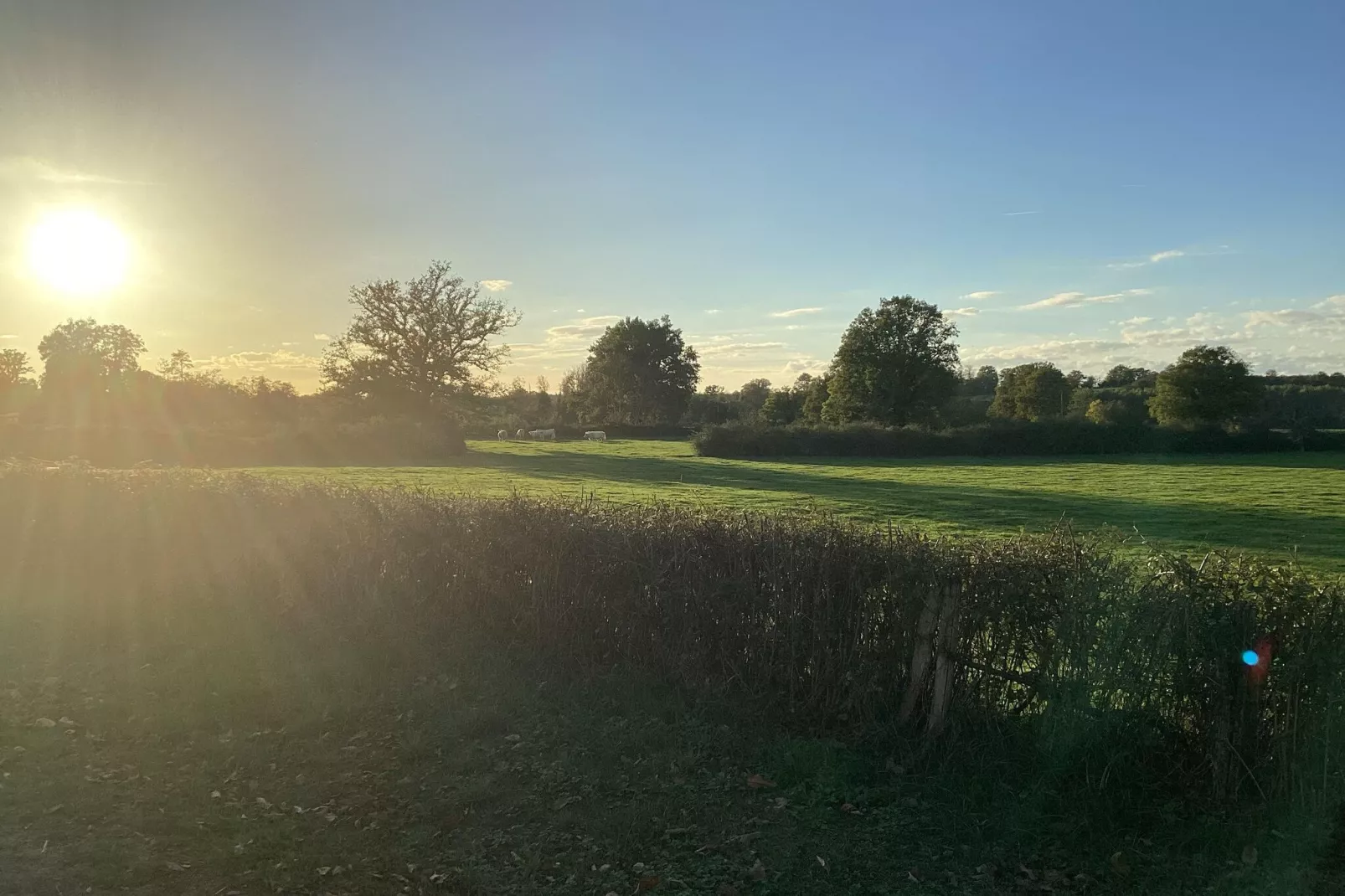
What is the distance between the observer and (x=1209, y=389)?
214 ft

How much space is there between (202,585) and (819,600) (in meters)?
7.33

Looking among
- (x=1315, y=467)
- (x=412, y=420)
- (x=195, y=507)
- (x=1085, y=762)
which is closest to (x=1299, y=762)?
(x=1085, y=762)

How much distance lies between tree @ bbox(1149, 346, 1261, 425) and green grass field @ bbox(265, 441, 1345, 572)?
11.7 meters

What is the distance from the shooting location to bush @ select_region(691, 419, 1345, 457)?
2190 inches

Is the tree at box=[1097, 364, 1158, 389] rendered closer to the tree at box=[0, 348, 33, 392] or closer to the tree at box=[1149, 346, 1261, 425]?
the tree at box=[1149, 346, 1261, 425]

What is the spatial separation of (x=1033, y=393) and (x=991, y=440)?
35936 mm

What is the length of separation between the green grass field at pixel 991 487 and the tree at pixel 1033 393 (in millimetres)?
34028

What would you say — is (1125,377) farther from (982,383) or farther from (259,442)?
(259,442)

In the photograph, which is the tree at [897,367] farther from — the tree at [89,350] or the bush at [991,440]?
the tree at [89,350]

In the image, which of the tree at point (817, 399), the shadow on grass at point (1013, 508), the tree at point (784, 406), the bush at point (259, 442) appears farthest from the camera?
the tree at point (784, 406)

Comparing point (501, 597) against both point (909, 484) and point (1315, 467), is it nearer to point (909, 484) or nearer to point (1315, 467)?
point (909, 484)

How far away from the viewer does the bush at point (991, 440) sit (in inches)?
2190

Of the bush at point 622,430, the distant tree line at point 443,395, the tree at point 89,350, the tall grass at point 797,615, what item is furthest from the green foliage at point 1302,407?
the tree at point 89,350

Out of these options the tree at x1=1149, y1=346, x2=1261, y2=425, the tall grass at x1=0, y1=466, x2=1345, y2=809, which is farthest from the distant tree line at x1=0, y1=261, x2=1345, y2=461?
the tall grass at x1=0, y1=466, x2=1345, y2=809
